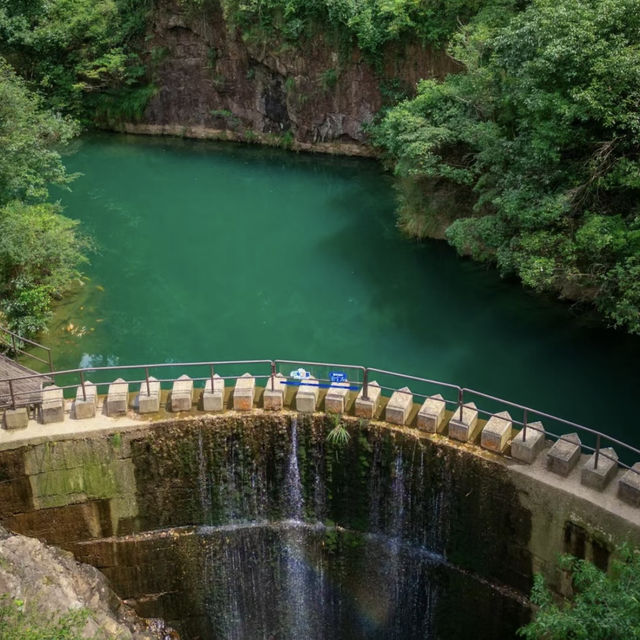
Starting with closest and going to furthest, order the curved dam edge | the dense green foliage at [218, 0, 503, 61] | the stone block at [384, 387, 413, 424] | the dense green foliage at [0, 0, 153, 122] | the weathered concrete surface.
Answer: the weathered concrete surface → the curved dam edge → the stone block at [384, 387, 413, 424] → the dense green foliage at [218, 0, 503, 61] → the dense green foliage at [0, 0, 153, 122]

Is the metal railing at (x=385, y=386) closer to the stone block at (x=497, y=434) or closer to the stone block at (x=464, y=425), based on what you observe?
the stone block at (x=464, y=425)

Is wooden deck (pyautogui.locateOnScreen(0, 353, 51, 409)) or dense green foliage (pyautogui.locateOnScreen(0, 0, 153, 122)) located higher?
dense green foliage (pyautogui.locateOnScreen(0, 0, 153, 122))

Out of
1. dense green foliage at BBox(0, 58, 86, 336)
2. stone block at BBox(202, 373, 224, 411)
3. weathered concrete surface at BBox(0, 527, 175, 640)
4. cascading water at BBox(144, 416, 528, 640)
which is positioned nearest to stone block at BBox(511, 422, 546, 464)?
cascading water at BBox(144, 416, 528, 640)

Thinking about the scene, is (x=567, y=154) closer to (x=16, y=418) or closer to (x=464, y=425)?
(x=464, y=425)

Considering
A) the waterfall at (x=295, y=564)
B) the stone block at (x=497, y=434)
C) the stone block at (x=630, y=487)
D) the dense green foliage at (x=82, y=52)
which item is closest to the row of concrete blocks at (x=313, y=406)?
the stone block at (x=497, y=434)

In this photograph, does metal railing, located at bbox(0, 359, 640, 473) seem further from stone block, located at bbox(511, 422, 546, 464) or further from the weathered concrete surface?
the weathered concrete surface

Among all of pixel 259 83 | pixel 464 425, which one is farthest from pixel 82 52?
pixel 464 425

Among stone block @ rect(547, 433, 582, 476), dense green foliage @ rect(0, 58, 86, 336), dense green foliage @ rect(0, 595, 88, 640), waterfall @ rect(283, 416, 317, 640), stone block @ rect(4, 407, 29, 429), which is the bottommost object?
waterfall @ rect(283, 416, 317, 640)
